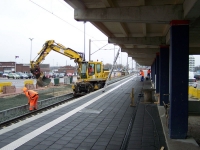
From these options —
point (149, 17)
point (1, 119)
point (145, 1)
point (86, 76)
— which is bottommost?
point (1, 119)

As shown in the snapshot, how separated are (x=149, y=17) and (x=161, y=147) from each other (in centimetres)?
377

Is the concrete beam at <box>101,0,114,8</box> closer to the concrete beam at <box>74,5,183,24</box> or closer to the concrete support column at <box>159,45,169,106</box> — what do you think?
the concrete beam at <box>74,5,183,24</box>

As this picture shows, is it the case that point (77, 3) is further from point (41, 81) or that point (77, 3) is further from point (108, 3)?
point (41, 81)

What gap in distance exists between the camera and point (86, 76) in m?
23.4

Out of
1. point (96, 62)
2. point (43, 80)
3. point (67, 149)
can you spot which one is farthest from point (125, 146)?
point (43, 80)

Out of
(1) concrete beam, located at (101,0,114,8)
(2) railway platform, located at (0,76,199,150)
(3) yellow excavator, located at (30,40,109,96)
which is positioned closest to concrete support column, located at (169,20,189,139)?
(2) railway platform, located at (0,76,199,150)

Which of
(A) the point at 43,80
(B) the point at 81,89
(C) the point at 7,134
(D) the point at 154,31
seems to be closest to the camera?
(C) the point at 7,134

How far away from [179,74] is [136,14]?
7.53 ft

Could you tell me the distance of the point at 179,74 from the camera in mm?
6805

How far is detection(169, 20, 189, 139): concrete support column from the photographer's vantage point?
6.76 meters

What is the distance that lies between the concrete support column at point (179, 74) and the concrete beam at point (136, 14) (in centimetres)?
32

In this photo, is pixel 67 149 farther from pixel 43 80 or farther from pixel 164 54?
pixel 43 80

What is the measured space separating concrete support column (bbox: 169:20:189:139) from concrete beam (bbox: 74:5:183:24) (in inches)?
12.6

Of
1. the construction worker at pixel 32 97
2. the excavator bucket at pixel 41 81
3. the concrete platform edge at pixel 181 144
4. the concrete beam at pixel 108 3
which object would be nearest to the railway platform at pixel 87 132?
the concrete platform edge at pixel 181 144
